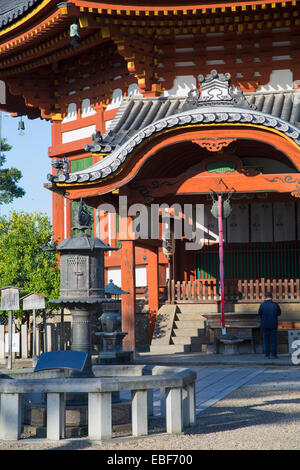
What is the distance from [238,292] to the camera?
1941cm

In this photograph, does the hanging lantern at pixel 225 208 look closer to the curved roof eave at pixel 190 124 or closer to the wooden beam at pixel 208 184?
the wooden beam at pixel 208 184

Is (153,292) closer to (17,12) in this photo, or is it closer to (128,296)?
Result: (128,296)

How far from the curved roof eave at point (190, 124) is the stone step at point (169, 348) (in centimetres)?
460

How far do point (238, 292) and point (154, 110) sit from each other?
570 cm

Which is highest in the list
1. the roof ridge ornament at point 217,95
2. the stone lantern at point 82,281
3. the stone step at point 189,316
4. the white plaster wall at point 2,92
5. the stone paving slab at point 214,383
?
the white plaster wall at point 2,92

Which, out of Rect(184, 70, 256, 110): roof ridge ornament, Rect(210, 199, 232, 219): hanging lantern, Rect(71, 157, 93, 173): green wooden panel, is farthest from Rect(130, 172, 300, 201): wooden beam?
Rect(71, 157, 93, 173): green wooden panel

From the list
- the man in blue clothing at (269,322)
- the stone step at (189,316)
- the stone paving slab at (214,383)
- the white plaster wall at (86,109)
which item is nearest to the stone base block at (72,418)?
the stone paving slab at (214,383)

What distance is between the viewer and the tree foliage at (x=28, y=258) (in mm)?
19938

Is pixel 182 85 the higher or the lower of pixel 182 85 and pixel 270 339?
the higher

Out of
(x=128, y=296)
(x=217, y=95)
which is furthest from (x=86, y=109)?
(x=128, y=296)

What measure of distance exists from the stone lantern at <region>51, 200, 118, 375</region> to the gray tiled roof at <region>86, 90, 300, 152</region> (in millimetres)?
8223

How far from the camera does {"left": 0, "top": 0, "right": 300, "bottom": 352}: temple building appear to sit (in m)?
17.8
